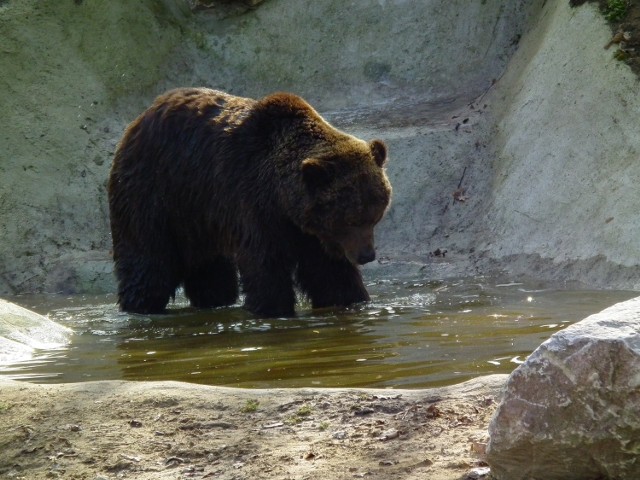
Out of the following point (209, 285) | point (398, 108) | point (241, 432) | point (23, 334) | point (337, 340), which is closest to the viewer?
point (241, 432)

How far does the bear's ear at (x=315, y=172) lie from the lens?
32.6 feet

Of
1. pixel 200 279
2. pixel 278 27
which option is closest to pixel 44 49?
pixel 278 27

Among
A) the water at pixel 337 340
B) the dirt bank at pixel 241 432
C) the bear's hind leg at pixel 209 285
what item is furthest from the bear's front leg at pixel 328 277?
the dirt bank at pixel 241 432

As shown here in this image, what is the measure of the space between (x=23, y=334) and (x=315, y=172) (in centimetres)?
313

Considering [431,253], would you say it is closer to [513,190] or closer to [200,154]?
[513,190]

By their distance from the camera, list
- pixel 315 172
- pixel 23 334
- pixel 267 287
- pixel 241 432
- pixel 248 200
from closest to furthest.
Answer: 1. pixel 241 432
2. pixel 23 334
3. pixel 315 172
4. pixel 267 287
5. pixel 248 200

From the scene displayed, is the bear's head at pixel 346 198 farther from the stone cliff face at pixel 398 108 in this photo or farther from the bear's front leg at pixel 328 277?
the stone cliff face at pixel 398 108

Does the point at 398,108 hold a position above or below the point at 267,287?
above

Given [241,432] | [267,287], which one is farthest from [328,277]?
→ [241,432]

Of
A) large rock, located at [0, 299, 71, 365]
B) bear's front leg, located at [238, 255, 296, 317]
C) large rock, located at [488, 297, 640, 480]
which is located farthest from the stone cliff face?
large rock, located at [488, 297, 640, 480]

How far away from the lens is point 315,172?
9.98 m

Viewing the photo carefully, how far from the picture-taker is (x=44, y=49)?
16.3 m

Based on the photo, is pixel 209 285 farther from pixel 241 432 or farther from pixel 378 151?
pixel 241 432

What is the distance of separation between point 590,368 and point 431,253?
9.88 meters
